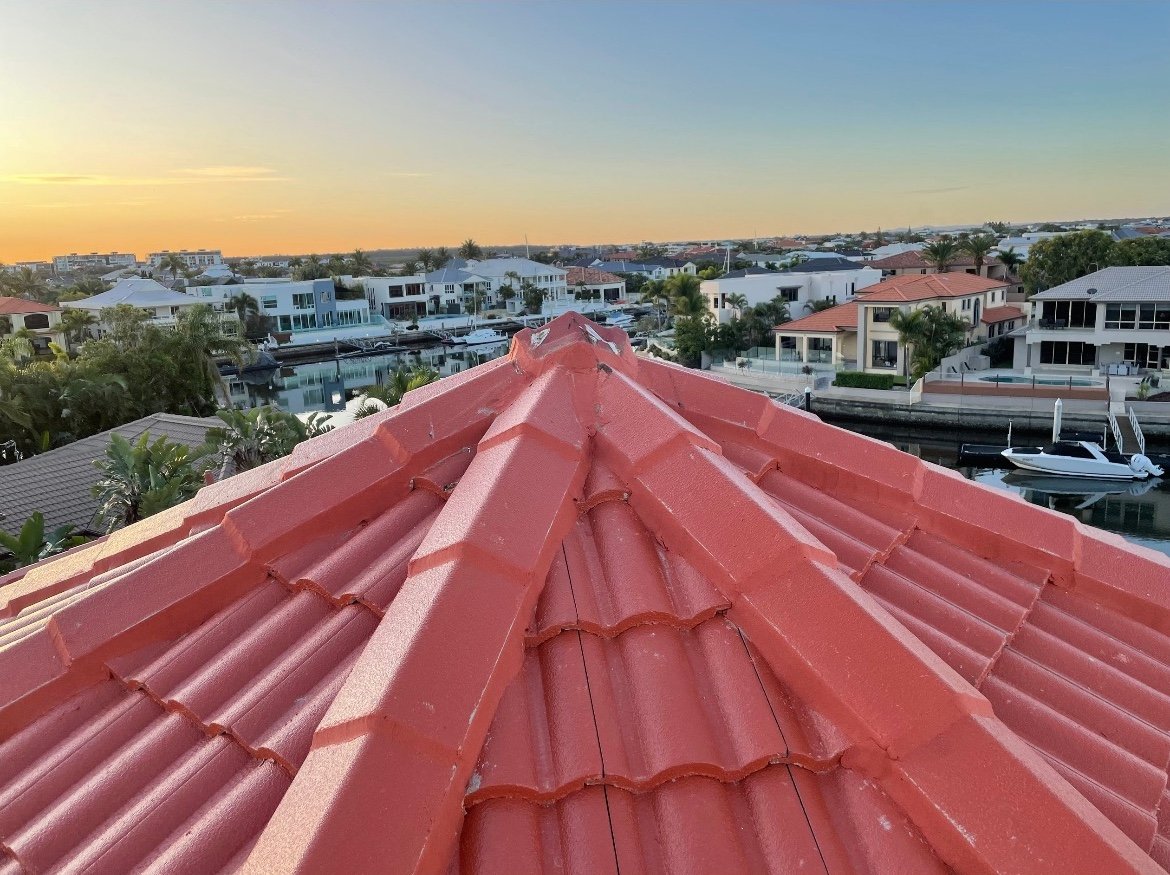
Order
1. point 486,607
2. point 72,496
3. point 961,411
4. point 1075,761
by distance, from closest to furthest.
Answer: point 486,607, point 1075,761, point 72,496, point 961,411

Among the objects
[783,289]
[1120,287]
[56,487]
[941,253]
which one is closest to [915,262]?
[941,253]

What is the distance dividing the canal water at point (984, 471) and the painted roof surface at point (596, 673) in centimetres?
663

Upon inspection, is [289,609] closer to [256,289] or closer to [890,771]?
[890,771]

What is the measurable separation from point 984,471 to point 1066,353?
13419 millimetres

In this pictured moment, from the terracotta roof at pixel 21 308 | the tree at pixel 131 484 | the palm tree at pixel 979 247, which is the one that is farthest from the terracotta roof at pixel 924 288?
the terracotta roof at pixel 21 308

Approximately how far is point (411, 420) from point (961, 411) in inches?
1395

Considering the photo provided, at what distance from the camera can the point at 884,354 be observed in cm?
4038

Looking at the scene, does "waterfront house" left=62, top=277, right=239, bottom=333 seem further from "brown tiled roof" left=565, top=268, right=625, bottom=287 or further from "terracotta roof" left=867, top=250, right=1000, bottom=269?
"terracotta roof" left=867, top=250, right=1000, bottom=269

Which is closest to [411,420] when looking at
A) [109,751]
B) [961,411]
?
[109,751]

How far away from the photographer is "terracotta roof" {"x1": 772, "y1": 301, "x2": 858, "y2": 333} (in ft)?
138

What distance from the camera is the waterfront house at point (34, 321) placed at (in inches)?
2203

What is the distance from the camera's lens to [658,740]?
2.10 metres

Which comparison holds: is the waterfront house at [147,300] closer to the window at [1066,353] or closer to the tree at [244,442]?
the tree at [244,442]

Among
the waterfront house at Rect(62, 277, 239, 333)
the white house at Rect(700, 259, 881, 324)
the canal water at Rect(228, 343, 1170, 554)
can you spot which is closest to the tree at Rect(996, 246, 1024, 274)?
the white house at Rect(700, 259, 881, 324)
